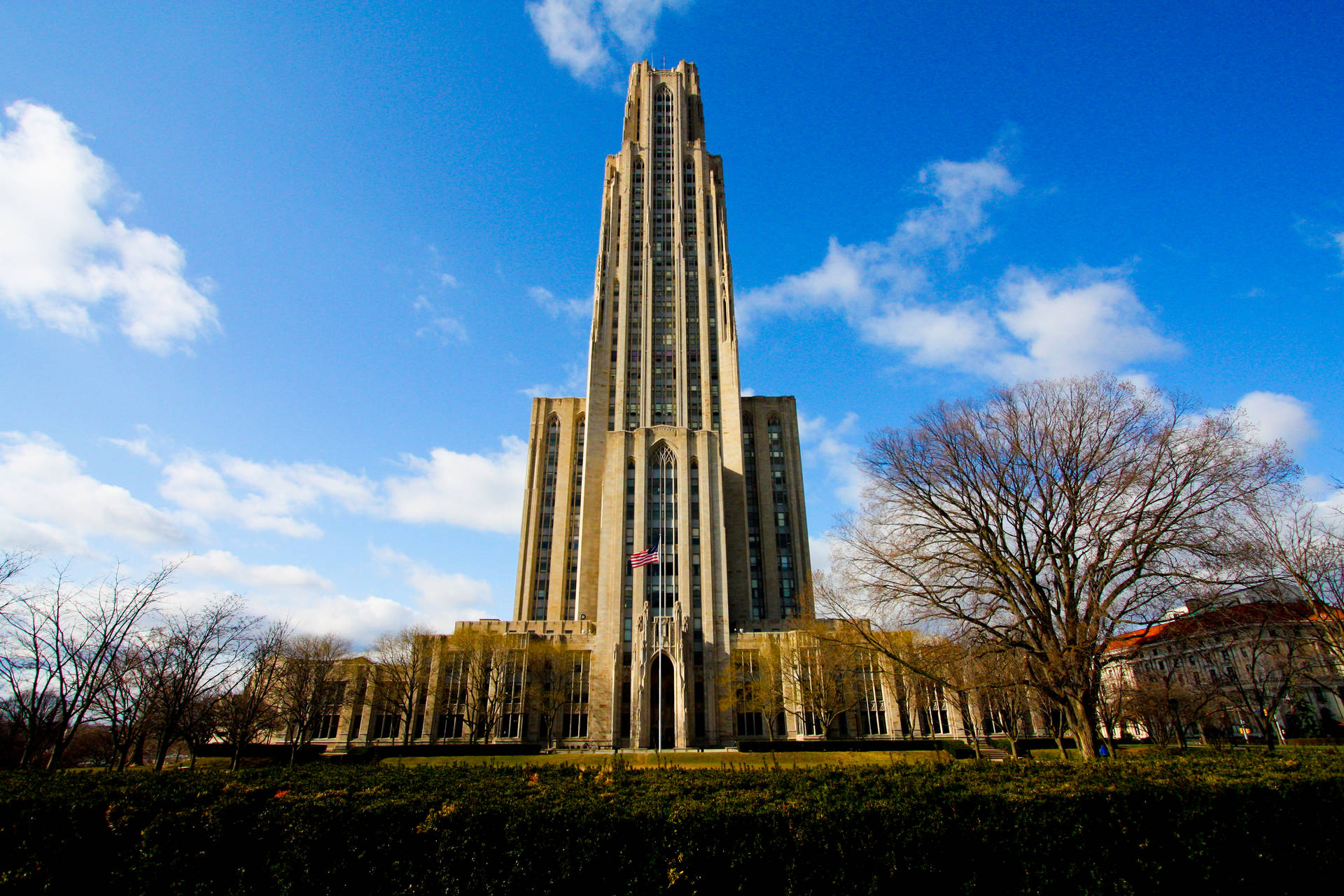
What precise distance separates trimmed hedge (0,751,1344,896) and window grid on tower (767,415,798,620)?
65.8 meters

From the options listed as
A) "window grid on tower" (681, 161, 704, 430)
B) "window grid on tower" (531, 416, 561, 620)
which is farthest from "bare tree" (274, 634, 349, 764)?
"window grid on tower" (681, 161, 704, 430)

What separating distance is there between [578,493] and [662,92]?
66.1 meters

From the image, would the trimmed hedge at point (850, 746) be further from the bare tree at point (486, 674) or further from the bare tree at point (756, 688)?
the bare tree at point (486, 674)

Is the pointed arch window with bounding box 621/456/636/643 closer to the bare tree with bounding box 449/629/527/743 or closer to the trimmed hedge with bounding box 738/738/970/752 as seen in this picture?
the bare tree with bounding box 449/629/527/743

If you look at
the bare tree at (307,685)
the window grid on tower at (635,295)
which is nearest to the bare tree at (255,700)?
the bare tree at (307,685)

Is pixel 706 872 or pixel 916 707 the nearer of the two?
pixel 706 872

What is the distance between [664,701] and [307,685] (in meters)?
32.2

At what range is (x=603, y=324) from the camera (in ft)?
276

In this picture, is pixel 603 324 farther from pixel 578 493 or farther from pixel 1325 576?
pixel 1325 576

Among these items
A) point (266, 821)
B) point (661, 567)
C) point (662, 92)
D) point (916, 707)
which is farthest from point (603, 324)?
point (266, 821)

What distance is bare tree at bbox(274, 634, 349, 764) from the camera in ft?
170

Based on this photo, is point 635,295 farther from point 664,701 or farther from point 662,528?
point 664,701

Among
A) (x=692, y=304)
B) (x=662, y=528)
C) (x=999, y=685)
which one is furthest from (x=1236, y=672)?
(x=692, y=304)

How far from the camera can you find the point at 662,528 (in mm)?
68062
